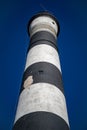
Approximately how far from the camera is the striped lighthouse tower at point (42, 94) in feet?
9.15

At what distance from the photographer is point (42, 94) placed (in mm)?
3221

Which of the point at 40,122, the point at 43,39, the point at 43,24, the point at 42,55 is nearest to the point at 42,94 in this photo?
the point at 40,122

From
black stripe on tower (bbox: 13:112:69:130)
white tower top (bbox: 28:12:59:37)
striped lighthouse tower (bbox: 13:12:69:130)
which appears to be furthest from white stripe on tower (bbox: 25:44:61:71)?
black stripe on tower (bbox: 13:112:69:130)

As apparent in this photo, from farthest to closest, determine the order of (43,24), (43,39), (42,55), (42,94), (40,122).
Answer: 1. (43,24)
2. (43,39)
3. (42,55)
4. (42,94)
5. (40,122)

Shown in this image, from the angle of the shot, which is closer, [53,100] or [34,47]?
[53,100]

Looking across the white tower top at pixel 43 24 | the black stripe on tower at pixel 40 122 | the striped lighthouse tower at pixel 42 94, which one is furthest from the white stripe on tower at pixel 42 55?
the black stripe on tower at pixel 40 122

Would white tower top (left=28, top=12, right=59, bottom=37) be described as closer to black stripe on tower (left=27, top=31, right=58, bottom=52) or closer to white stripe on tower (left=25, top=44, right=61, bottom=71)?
black stripe on tower (left=27, top=31, right=58, bottom=52)

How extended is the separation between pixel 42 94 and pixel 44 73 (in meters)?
0.63

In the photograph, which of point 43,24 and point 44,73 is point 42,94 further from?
point 43,24

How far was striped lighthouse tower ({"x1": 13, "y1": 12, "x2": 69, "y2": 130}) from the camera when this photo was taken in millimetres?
2789

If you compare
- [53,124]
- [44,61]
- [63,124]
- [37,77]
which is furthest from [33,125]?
[44,61]

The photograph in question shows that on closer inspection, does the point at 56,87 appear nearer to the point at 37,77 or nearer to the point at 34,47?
the point at 37,77

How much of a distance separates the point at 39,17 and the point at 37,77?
3.11 meters

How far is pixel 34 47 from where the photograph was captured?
4848 millimetres
